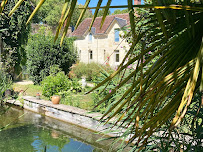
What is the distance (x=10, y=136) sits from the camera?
6.93m

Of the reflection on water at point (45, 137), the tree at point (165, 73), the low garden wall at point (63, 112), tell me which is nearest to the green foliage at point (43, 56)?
the low garden wall at point (63, 112)

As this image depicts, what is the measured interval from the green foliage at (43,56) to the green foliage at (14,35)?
75cm

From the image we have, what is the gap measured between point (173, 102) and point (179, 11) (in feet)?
1.24

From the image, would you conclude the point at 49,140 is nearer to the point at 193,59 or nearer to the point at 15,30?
the point at 193,59

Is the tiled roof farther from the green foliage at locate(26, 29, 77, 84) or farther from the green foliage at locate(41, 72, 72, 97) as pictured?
the green foliage at locate(41, 72, 72, 97)

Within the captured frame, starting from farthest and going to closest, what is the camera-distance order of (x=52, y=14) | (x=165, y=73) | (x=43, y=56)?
(x=52, y=14)
(x=43, y=56)
(x=165, y=73)

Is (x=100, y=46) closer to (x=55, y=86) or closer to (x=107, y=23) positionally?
(x=107, y=23)

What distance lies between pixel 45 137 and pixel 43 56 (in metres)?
9.02

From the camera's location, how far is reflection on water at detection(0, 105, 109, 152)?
6164 millimetres

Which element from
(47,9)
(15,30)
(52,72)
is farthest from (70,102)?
Result: (47,9)

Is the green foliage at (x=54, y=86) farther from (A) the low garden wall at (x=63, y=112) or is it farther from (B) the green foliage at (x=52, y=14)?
(B) the green foliage at (x=52, y=14)

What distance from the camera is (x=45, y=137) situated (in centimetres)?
695

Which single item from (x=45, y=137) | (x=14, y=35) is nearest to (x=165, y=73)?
(x=45, y=137)

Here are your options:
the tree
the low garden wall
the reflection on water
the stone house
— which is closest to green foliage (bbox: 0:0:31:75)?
the low garden wall
